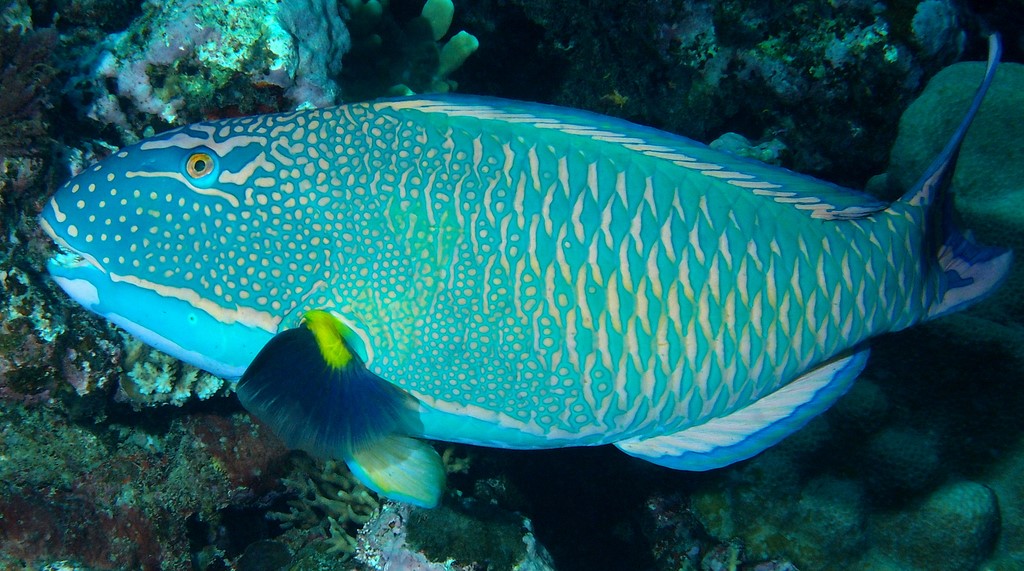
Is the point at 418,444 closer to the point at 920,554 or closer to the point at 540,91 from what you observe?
the point at 920,554

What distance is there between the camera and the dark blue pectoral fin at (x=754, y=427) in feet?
8.14

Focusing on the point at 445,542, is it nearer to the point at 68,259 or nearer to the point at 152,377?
the point at 152,377

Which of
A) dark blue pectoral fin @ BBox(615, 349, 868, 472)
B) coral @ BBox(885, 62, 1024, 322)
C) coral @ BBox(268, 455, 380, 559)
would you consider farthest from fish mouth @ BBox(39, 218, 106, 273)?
coral @ BBox(885, 62, 1024, 322)

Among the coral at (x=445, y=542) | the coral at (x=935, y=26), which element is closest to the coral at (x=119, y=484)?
the coral at (x=445, y=542)

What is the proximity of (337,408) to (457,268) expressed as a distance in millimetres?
667

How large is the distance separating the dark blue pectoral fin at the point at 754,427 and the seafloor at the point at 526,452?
1067mm

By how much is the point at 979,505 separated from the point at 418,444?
3577 mm

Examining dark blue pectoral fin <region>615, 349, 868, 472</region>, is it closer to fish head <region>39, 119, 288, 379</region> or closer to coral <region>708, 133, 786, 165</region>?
fish head <region>39, 119, 288, 379</region>

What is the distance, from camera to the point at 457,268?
203 centimetres

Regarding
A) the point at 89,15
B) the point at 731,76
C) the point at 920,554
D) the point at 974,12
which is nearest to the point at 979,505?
the point at 920,554

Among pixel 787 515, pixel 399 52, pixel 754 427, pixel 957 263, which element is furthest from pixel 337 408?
pixel 787 515

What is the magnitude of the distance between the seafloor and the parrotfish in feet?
3.29

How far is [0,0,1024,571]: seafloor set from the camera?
8.84 feet

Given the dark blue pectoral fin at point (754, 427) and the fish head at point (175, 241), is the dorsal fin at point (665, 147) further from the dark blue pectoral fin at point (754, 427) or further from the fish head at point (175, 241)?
the dark blue pectoral fin at point (754, 427)
